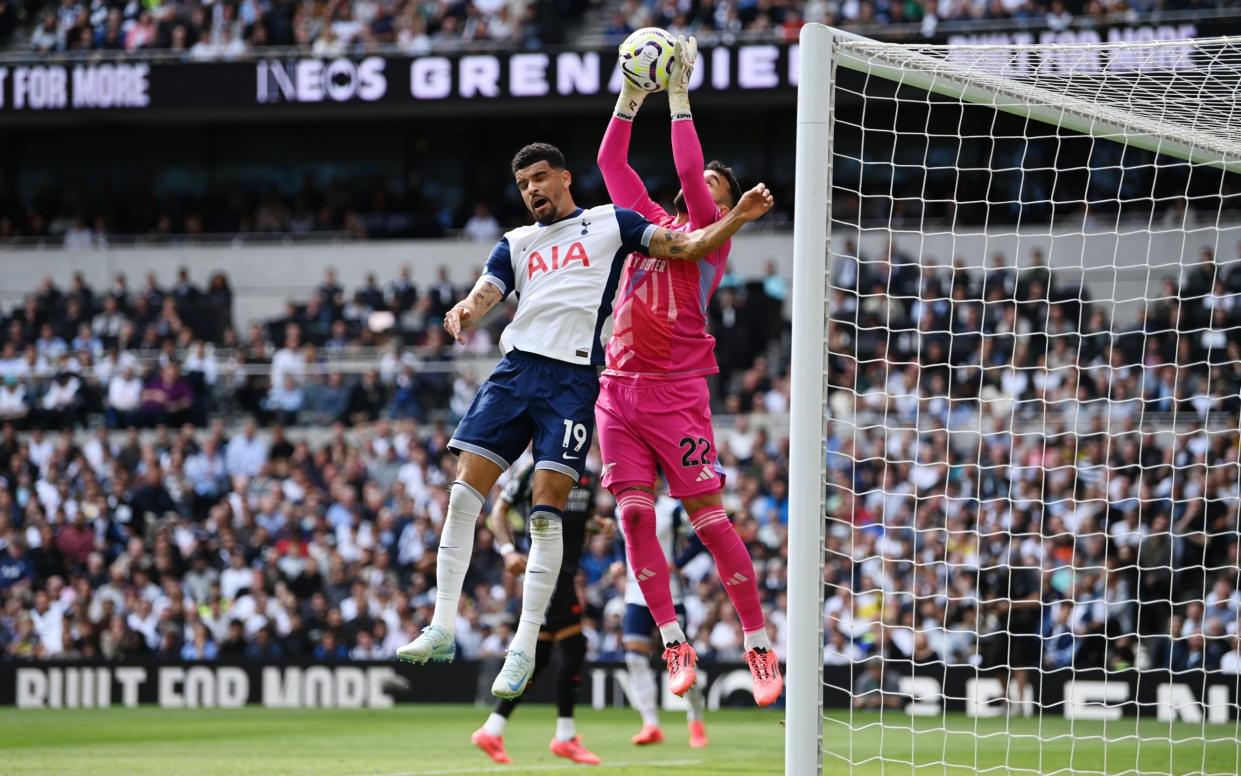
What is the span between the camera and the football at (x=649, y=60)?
7973 mm

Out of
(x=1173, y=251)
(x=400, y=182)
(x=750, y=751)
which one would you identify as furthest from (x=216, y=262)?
(x=750, y=751)

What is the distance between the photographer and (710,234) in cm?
784

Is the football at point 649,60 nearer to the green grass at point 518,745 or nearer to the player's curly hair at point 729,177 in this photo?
the player's curly hair at point 729,177

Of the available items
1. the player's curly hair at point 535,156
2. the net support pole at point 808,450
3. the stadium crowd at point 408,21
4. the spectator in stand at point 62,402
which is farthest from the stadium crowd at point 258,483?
the net support pole at point 808,450

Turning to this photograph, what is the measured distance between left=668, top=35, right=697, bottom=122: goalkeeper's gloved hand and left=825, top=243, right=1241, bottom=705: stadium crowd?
7418 millimetres

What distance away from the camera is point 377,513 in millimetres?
20516

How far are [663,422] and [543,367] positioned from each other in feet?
2.75

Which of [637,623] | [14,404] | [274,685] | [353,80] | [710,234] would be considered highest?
[353,80]

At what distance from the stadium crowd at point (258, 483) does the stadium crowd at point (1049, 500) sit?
1.41m

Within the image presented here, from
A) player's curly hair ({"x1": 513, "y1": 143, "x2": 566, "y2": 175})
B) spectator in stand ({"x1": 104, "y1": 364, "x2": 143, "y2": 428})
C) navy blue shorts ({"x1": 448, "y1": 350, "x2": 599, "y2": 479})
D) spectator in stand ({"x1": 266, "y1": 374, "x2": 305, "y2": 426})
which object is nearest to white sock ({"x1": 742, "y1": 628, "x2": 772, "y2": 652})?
navy blue shorts ({"x1": 448, "y1": 350, "x2": 599, "y2": 479})

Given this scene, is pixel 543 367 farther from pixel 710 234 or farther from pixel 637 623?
pixel 637 623

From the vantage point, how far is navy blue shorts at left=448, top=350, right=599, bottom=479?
7.94 m

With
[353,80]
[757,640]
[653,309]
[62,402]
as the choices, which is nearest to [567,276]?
[653,309]

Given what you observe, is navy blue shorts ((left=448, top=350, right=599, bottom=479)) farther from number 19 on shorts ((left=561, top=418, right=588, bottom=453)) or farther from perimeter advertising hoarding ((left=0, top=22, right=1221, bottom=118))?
perimeter advertising hoarding ((left=0, top=22, right=1221, bottom=118))
